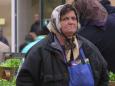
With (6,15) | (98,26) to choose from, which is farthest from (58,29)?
(6,15)

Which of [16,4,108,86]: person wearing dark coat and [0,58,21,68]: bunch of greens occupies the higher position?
[16,4,108,86]: person wearing dark coat

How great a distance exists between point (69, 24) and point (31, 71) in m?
0.54

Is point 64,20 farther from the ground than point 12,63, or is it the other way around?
point 64,20

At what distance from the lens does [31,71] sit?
4484 millimetres

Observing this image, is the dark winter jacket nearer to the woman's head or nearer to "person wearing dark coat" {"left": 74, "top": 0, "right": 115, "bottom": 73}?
the woman's head

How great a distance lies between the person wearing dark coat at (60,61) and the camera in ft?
14.6

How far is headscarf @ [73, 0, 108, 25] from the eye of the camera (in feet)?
18.7

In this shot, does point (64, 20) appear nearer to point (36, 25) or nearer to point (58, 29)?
point (58, 29)

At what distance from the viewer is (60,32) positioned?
4.49m

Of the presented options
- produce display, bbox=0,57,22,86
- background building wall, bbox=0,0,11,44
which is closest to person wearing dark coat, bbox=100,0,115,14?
produce display, bbox=0,57,22,86

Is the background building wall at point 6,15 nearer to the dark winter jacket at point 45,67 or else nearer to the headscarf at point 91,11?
the headscarf at point 91,11

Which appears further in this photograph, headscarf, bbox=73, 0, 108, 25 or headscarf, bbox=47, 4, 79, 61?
headscarf, bbox=73, 0, 108, 25

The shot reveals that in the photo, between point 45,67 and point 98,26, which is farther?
point 98,26

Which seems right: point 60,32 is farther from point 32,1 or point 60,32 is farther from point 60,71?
point 32,1
